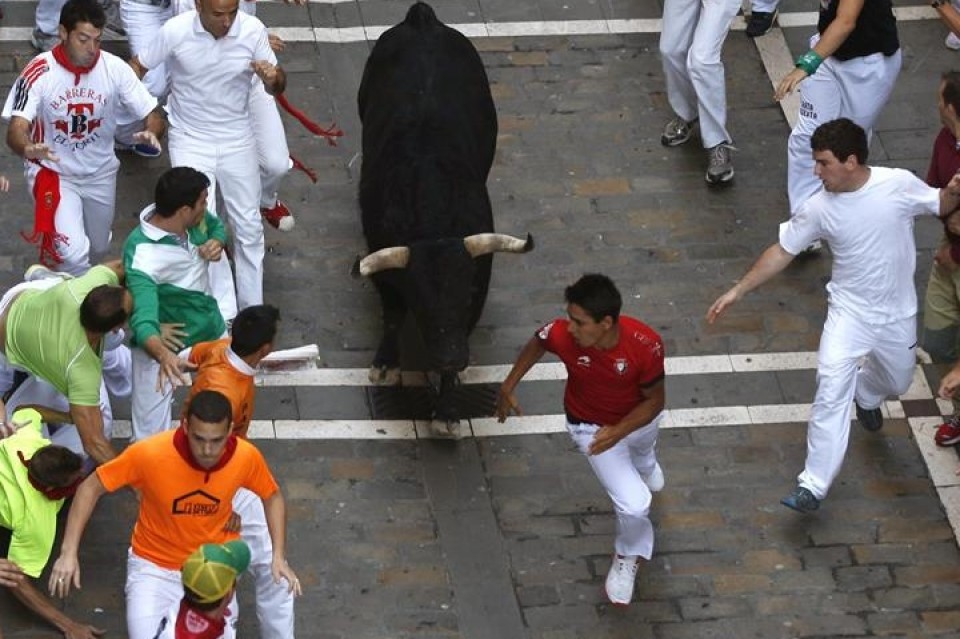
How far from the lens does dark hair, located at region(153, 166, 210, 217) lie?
10.9m

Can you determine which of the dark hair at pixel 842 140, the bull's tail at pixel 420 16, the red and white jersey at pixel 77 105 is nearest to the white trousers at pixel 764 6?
the bull's tail at pixel 420 16

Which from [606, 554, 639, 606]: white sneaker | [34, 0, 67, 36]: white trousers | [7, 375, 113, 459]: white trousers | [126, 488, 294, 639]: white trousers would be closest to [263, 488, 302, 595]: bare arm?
[126, 488, 294, 639]: white trousers

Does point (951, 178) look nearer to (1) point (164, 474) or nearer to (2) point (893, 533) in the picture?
(2) point (893, 533)

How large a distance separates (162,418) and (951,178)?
455cm

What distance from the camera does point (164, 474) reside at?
31.4 feet

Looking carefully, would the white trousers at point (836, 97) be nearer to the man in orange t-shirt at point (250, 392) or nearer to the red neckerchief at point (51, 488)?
the man in orange t-shirt at point (250, 392)

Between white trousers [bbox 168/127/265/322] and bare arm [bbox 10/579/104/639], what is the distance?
2.26m

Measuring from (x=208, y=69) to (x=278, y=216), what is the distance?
1514 mm

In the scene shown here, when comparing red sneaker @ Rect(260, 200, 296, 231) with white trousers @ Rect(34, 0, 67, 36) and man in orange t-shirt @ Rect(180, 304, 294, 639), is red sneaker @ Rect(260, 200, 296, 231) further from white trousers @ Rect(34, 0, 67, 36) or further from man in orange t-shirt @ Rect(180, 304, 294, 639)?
man in orange t-shirt @ Rect(180, 304, 294, 639)

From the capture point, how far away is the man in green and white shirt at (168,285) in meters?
10.8

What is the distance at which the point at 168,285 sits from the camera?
11086 mm

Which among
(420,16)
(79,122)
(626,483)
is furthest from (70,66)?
(626,483)

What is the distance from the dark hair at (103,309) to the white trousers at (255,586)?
1.10 metres

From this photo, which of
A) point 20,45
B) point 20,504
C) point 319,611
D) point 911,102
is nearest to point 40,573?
point 20,504
